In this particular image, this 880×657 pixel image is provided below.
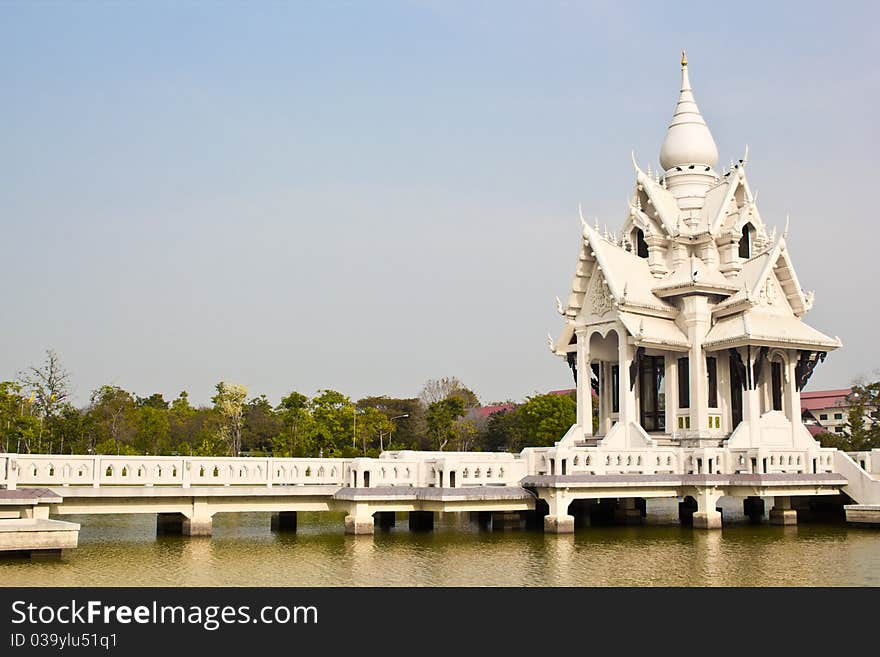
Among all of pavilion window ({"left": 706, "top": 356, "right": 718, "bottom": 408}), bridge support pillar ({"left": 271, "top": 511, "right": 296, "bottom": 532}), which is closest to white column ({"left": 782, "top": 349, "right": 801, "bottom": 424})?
pavilion window ({"left": 706, "top": 356, "right": 718, "bottom": 408})

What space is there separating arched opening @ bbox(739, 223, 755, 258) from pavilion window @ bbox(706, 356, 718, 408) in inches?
154

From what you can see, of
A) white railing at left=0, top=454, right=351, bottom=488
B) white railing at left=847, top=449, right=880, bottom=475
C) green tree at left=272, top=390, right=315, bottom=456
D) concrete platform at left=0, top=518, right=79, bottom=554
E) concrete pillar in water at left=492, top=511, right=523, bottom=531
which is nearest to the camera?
concrete platform at left=0, top=518, right=79, bottom=554

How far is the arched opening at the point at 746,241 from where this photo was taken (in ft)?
110

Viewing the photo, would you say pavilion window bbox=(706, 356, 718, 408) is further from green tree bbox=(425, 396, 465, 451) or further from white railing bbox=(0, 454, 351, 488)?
green tree bbox=(425, 396, 465, 451)

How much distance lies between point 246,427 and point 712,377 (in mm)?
43289

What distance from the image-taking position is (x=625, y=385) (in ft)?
99.1

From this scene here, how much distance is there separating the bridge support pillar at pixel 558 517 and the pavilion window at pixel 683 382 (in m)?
9.54

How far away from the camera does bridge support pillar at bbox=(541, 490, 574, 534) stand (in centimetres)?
2394

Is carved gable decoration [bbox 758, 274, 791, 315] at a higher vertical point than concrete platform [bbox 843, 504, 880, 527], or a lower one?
higher

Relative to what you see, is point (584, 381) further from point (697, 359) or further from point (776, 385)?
point (776, 385)

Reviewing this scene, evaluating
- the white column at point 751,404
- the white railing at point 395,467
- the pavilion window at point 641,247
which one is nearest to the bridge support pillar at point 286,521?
the white railing at point 395,467
